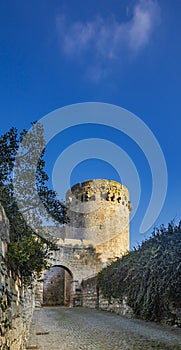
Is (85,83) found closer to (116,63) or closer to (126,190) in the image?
(116,63)

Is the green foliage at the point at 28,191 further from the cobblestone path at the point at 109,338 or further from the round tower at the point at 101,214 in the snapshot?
the round tower at the point at 101,214

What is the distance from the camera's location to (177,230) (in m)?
8.02

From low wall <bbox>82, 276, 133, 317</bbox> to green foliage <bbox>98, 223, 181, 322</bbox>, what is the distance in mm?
1878

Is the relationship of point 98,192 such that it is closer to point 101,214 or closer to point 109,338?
point 101,214

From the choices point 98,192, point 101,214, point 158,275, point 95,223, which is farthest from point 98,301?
point 98,192

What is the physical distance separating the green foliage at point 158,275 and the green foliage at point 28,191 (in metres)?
2.87

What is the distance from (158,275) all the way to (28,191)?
12.7 feet

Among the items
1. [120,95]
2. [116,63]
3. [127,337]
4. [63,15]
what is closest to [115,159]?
[120,95]

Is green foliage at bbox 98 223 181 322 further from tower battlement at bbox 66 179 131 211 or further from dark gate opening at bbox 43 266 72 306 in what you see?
dark gate opening at bbox 43 266 72 306

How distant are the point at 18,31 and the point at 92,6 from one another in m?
1.61

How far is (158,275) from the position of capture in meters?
7.53

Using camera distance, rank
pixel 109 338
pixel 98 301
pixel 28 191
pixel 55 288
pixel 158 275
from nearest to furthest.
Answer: pixel 28 191, pixel 109 338, pixel 158 275, pixel 98 301, pixel 55 288

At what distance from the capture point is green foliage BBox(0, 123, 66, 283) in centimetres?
504

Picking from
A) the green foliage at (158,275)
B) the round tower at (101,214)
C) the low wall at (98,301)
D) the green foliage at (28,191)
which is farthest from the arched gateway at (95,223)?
the green foliage at (28,191)
